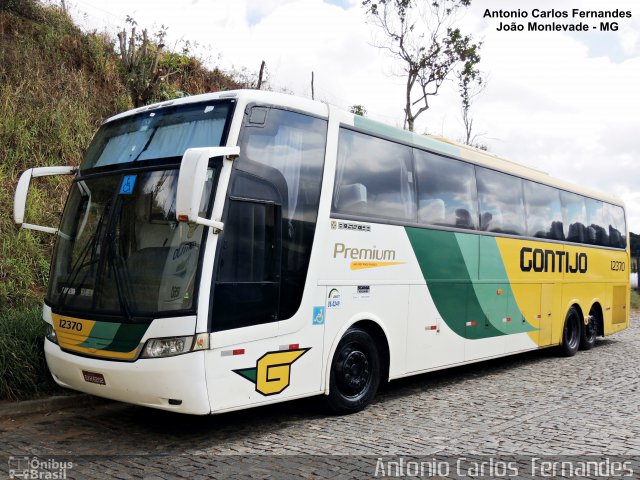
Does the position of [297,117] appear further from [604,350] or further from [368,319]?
[604,350]

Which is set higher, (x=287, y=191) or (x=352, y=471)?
(x=287, y=191)

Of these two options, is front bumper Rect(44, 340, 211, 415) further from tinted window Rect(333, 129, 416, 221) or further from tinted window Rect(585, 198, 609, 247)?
tinted window Rect(585, 198, 609, 247)

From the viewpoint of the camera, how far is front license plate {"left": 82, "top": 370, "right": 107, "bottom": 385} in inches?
236

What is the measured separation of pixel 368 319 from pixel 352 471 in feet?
8.12

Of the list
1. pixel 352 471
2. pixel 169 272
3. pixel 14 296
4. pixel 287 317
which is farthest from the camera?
pixel 14 296

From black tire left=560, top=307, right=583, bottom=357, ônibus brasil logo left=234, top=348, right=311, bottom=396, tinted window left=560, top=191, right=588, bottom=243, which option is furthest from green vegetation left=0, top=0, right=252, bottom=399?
tinted window left=560, top=191, right=588, bottom=243

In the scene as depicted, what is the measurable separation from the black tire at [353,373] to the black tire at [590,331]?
7543 mm

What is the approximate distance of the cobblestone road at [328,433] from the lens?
18.2 feet

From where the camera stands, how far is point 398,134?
837cm

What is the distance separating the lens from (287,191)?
663 cm

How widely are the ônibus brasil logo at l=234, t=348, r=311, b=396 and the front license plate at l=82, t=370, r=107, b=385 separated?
1.26 meters

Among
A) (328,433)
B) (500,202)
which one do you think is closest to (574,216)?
(500,202)

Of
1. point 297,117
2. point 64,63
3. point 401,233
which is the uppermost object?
point 64,63

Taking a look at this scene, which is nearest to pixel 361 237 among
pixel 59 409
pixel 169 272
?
pixel 169 272
